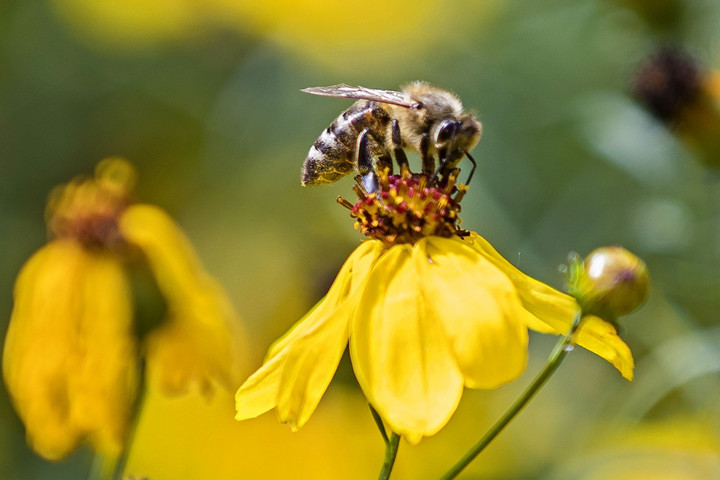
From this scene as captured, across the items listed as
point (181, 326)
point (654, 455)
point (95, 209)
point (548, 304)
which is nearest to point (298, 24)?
point (95, 209)

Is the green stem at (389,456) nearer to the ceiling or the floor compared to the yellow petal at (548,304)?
nearer to the floor

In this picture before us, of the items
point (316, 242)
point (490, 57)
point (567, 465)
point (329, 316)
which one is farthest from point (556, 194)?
point (329, 316)

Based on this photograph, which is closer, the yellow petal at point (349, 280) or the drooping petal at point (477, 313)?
the drooping petal at point (477, 313)

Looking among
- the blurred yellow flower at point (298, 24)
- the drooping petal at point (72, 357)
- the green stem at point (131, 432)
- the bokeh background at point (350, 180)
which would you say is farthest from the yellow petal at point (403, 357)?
the blurred yellow flower at point (298, 24)

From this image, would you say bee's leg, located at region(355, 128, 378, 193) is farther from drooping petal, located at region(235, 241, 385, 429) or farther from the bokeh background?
the bokeh background

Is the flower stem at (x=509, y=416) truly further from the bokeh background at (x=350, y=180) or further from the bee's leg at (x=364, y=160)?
the bokeh background at (x=350, y=180)

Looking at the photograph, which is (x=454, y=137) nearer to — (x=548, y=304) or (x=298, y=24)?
(x=548, y=304)

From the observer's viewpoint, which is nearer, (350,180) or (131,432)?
(131,432)
